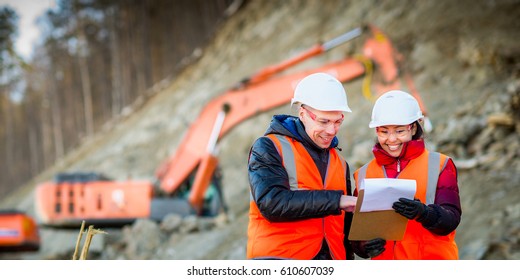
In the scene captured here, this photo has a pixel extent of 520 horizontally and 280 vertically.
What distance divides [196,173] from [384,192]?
5.39 m

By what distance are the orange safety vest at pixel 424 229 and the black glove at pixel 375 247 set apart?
9cm

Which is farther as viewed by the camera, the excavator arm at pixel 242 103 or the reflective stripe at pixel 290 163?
the excavator arm at pixel 242 103

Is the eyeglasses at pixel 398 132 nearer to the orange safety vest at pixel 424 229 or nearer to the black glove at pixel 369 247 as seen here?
the orange safety vest at pixel 424 229

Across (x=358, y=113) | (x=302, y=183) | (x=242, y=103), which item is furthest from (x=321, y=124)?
(x=358, y=113)

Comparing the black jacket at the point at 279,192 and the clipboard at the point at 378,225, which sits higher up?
the black jacket at the point at 279,192

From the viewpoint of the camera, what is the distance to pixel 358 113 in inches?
313

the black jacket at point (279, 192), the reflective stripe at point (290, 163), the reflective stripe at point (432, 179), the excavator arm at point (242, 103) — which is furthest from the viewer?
the excavator arm at point (242, 103)

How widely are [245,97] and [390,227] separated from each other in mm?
5201

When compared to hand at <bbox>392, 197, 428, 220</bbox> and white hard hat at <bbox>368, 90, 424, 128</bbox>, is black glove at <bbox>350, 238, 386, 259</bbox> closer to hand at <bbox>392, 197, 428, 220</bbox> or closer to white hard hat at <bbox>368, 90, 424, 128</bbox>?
hand at <bbox>392, 197, 428, 220</bbox>

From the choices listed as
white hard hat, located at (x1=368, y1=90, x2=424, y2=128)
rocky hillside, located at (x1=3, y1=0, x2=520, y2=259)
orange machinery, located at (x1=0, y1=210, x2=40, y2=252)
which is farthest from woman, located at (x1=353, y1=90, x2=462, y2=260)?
orange machinery, located at (x1=0, y1=210, x2=40, y2=252)

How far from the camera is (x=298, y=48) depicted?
10.9 metres

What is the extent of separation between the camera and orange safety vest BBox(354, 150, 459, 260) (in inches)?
92.9

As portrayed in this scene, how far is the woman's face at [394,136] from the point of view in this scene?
7.84ft

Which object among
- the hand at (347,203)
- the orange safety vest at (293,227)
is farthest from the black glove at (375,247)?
the hand at (347,203)
